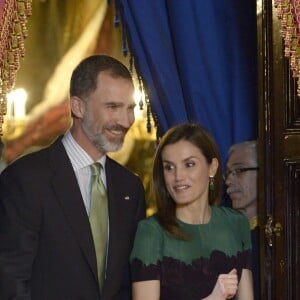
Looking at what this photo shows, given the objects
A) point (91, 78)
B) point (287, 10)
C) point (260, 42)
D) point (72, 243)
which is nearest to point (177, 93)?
point (260, 42)

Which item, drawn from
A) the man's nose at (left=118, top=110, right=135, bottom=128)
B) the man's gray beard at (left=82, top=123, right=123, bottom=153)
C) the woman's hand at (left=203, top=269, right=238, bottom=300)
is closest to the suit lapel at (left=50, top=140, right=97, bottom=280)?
the man's gray beard at (left=82, top=123, right=123, bottom=153)

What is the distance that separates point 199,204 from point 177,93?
1162mm

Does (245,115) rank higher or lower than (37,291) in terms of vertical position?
higher

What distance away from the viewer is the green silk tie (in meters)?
2.93

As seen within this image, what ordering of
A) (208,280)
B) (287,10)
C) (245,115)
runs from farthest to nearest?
(245,115) → (287,10) → (208,280)

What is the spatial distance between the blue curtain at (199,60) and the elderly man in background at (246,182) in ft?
0.18

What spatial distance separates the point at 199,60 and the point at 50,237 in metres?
1.54

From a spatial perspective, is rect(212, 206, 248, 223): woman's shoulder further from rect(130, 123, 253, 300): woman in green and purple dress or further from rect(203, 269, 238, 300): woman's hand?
rect(203, 269, 238, 300): woman's hand

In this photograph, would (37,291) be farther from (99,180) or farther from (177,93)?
(177,93)

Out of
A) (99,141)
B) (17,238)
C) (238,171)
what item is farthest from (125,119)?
(238,171)

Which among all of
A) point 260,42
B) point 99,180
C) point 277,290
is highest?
point 260,42

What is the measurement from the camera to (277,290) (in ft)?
12.3

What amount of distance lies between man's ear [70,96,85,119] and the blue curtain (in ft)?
3.41

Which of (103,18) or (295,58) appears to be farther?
(103,18)
